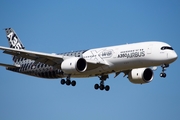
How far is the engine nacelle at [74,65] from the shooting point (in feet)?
192

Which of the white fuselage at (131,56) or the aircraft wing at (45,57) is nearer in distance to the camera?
the white fuselage at (131,56)

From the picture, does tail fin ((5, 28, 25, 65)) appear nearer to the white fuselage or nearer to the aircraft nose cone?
the white fuselage

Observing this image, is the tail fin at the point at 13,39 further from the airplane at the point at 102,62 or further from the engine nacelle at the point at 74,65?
the engine nacelle at the point at 74,65

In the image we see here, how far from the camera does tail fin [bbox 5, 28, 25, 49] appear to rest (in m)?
72.8

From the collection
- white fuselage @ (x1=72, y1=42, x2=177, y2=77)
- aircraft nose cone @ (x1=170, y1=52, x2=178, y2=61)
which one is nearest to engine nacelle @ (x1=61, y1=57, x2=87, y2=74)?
white fuselage @ (x1=72, y1=42, x2=177, y2=77)

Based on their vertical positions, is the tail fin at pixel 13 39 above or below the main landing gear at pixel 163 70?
above

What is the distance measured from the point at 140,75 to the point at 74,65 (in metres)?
9.28

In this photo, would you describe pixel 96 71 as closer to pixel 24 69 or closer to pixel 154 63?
pixel 154 63

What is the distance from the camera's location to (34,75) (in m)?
67.4

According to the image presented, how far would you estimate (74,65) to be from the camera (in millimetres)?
58312

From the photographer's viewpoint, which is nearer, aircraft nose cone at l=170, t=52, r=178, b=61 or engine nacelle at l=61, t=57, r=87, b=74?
aircraft nose cone at l=170, t=52, r=178, b=61

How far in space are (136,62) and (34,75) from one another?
15.8 m

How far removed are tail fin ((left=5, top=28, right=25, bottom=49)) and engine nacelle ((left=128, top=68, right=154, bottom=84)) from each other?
56.4 ft

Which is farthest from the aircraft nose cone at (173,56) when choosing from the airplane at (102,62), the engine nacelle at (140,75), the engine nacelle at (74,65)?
the engine nacelle at (74,65)
